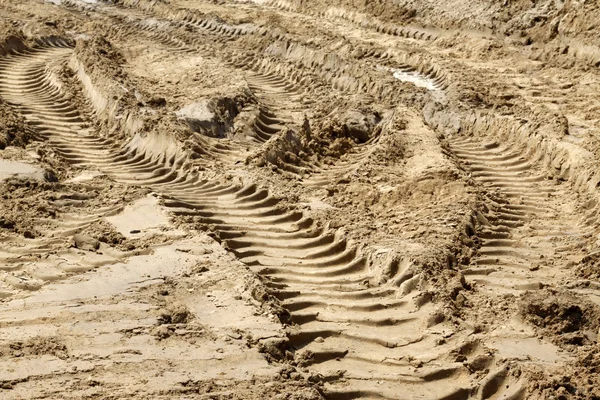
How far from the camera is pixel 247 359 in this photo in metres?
4.97

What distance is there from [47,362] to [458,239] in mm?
4001

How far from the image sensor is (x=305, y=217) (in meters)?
7.68

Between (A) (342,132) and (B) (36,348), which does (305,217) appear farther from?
(B) (36,348)

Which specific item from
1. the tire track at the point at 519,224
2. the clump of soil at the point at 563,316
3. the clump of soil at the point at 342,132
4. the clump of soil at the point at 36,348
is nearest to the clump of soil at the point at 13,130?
the clump of soil at the point at 342,132

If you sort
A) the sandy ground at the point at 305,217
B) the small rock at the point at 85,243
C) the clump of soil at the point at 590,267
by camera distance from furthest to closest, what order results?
the clump of soil at the point at 590,267 < the small rock at the point at 85,243 < the sandy ground at the point at 305,217

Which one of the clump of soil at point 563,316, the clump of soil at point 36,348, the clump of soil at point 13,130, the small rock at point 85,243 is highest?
the clump of soil at point 563,316

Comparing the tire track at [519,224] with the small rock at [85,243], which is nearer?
the small rock at [85,243]

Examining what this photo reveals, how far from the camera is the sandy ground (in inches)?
203

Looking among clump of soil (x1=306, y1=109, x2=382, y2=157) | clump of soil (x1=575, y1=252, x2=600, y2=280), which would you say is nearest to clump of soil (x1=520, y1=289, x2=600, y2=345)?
clump of soil (x1=575, y1=252, x2=600, y2=280)

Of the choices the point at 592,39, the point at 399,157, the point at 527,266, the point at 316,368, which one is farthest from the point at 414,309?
the point at 592,39

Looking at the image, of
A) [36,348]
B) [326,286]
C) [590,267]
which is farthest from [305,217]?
[36,348]

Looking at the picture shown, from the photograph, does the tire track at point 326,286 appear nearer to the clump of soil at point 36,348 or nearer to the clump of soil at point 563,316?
the clump of soil at point 563,316

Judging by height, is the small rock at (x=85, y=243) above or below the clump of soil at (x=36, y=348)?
above

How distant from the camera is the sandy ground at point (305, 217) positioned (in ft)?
16.9
